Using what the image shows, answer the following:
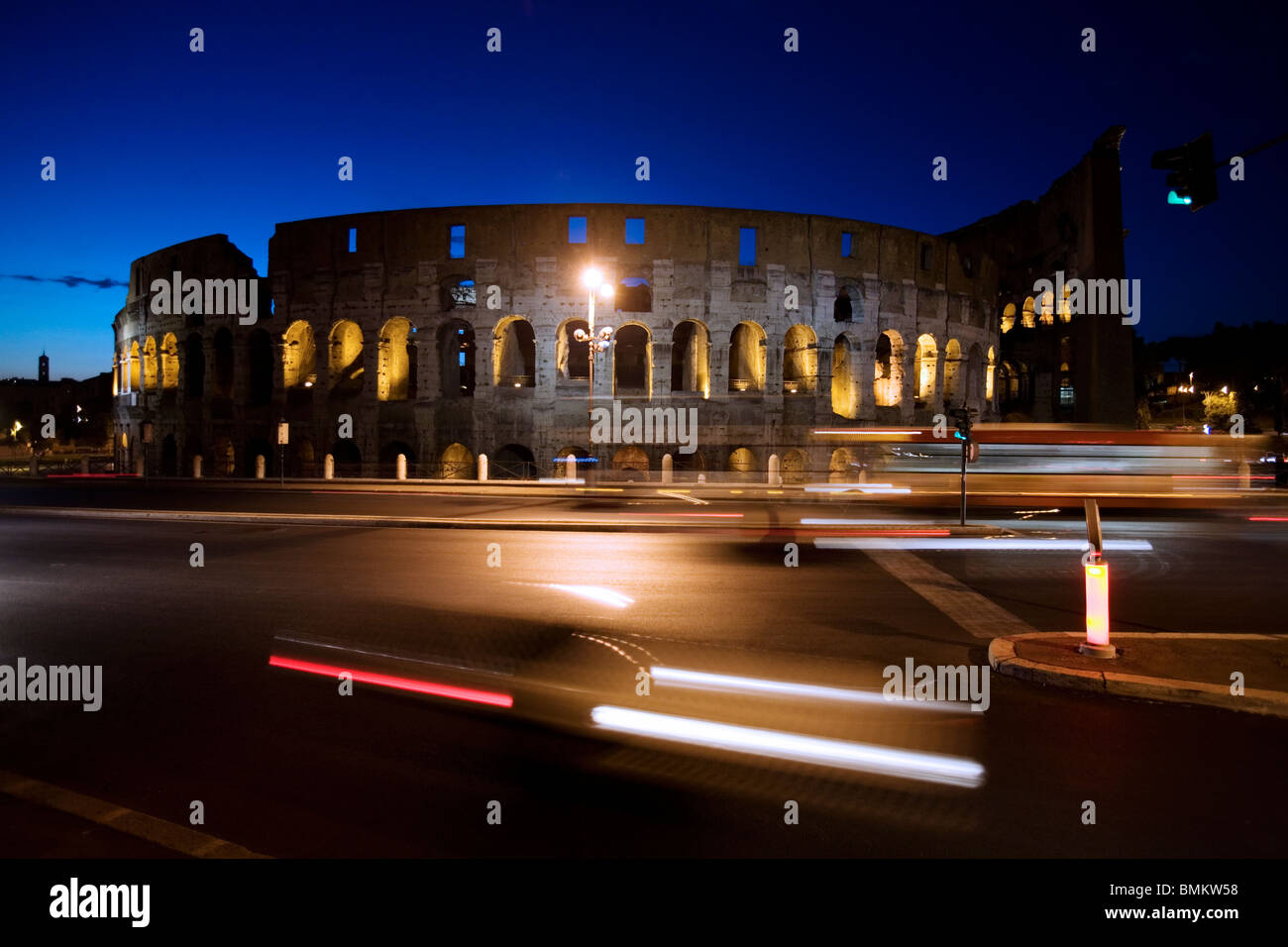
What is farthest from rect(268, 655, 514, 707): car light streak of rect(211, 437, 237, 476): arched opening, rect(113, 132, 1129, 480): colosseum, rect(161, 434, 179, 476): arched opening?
rect(161, 434, 179, 476): arched opening

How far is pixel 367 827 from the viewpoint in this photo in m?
3.64

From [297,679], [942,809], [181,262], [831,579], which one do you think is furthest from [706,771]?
[181,262]

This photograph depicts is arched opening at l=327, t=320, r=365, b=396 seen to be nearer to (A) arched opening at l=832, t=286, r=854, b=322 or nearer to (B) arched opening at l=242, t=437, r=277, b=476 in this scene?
(B) arched opening at l=242, t=437, r=277, b=476

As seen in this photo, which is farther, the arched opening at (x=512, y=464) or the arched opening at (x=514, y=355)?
the arched opening at (x=514, y=355)

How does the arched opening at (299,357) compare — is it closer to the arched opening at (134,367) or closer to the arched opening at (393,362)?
the arched opening at (393,362)

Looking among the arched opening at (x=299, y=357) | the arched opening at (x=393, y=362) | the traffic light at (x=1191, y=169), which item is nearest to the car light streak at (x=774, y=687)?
the traffic light at (x=1191, y=169)

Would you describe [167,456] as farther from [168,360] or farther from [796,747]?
[796,747]

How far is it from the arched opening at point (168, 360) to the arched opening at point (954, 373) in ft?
146

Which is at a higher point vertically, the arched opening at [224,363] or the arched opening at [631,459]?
the arched opening at [224,363]

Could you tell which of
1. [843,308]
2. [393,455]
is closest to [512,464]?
[393,455]

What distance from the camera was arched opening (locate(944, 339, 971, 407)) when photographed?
4219 centimetres

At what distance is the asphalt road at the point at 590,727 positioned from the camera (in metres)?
3.63

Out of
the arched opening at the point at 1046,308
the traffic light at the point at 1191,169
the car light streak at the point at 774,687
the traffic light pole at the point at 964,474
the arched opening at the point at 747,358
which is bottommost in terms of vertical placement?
the car light streak at the point at 774,687

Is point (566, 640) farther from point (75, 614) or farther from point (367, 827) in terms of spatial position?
point (75, 614)
